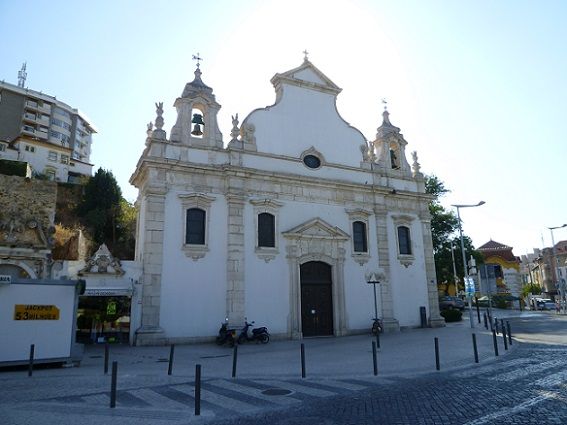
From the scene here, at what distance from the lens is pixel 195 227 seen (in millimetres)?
19203

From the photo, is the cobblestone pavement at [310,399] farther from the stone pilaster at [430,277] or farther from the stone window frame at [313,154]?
the stone window frame at [313,154]

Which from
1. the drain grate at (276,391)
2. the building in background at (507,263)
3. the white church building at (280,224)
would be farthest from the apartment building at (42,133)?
the building in background at (507,263)

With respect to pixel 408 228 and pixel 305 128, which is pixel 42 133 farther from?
pixel 408 228

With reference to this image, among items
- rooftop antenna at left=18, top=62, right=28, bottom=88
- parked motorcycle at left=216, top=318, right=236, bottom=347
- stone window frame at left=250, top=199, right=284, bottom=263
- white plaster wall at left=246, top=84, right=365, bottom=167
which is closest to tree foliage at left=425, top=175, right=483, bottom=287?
white plaster wall at left=246, top=84, right=365, bottom=167

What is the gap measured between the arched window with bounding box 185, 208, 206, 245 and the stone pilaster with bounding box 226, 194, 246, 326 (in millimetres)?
1236

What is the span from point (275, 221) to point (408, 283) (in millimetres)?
8980

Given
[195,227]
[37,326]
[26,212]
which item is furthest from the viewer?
[26,212]

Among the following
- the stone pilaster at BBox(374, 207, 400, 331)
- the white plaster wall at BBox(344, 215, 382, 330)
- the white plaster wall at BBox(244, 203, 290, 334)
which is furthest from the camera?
the stone pilaster at BBox(374, 207, 400, 331)

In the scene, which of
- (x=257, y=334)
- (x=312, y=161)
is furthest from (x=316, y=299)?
(x=312, y=161)

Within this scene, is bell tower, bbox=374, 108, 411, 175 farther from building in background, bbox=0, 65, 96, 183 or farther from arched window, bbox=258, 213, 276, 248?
building in background, bbox=0, 65, 96, 183

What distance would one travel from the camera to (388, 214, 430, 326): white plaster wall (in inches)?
907

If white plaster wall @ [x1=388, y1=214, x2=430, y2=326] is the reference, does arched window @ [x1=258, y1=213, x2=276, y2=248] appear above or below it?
above

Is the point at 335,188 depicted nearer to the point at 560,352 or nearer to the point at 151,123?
the point at 151,123

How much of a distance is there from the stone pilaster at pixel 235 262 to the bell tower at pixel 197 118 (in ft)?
10.7
